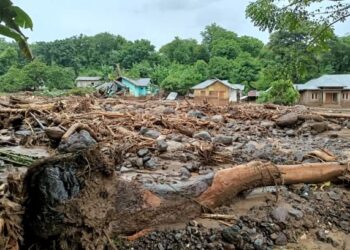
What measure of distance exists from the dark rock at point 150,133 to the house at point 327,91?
24.9 metres

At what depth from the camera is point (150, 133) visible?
25.6 feet

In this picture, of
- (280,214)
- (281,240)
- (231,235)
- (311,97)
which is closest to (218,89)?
(311,97)

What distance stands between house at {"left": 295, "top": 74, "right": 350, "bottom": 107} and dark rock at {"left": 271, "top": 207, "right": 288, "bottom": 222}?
1106 inches

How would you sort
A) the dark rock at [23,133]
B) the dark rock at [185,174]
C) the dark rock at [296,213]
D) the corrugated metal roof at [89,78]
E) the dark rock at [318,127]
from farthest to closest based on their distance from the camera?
the corrugated metal roof at [89,78]
the dark rock at [318,127]
the dark rock at [23,133]
the dark rock at [185,174]
the dark rock at [296,213]

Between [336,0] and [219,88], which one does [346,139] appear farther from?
[219,88]

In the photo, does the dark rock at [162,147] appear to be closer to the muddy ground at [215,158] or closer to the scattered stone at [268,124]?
the muddy ground at [215,158]

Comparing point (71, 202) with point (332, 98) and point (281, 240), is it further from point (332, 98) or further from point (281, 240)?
point (332, 98)

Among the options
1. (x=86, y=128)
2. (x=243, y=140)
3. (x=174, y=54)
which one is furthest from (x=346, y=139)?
(x=174, y=54)

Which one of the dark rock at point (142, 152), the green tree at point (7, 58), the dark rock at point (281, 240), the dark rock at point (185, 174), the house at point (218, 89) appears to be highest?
the green tree at point (7, 58)

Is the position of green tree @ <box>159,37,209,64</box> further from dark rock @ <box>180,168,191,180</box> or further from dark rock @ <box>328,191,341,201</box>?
dark rock @ <box>328,191,341,201</box>

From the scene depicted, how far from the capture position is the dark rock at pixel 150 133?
7.63m

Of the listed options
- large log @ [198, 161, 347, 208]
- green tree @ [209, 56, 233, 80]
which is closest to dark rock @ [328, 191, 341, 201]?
large log @ [198, 161, 347, 208]

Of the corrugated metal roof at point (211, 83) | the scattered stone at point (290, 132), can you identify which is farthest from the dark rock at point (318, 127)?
the corrugated metal roof at point (211, 83)

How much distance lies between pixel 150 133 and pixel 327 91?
2779 cm
